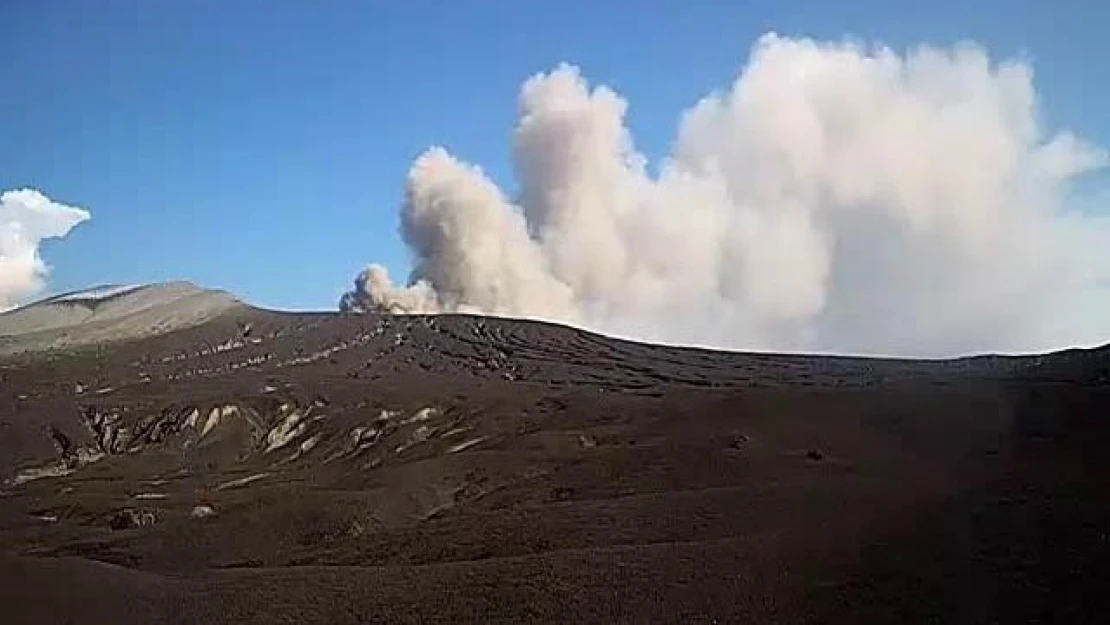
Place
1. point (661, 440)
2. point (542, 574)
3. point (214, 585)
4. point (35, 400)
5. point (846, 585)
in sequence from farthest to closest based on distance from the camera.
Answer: point (35, 400), point (661, 440), point (214, 585), point (542, 574), point (846, 585)

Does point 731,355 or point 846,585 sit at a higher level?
point 731,355

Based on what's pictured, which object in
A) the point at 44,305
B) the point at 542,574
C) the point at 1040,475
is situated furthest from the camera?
the point at 44,305

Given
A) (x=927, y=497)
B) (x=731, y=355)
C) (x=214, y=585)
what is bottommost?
(x=214, y=585)

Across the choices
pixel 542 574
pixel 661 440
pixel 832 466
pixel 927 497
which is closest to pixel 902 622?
pixel 542 574

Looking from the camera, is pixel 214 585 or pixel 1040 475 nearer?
pixel 214 585

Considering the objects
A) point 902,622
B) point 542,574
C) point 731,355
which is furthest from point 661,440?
point 731,355

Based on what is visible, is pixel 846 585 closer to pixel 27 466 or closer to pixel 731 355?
pixel 27 466
